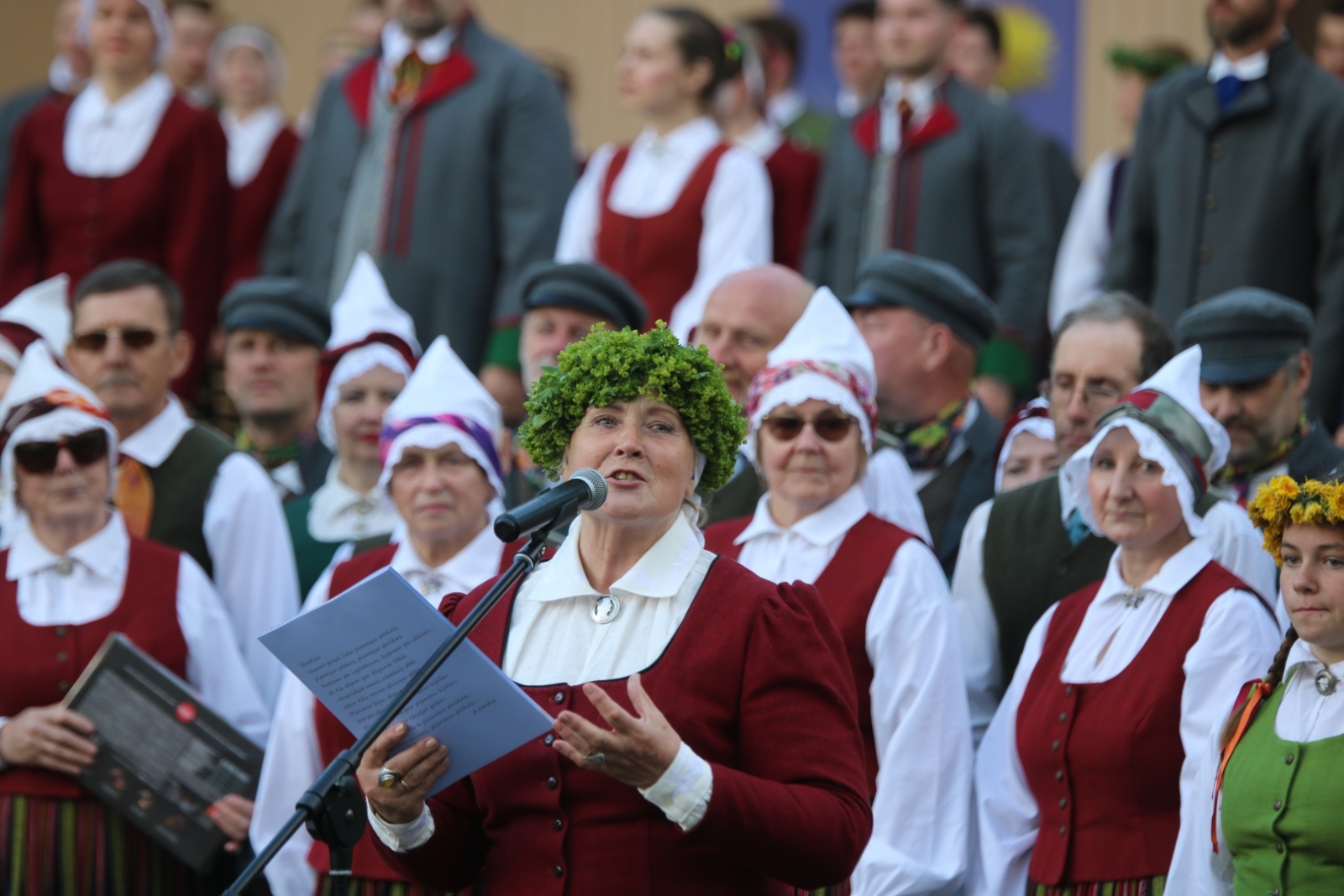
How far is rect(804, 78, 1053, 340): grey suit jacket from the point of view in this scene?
6508 mm

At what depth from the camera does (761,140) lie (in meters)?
7.89

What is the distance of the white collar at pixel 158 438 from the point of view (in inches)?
210

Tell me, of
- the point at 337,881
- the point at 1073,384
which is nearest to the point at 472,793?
the point at 337,881

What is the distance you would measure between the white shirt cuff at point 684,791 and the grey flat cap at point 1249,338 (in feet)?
7.62

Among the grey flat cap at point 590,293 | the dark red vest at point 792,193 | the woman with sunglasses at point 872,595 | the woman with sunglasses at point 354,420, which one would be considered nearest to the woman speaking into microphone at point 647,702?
the woman with sunglasses at point 872,595

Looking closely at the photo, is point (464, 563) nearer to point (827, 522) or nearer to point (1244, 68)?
point (827, 522)

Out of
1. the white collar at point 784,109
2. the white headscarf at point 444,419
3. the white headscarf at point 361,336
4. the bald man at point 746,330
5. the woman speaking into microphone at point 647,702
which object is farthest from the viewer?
the white collar at point 784,109

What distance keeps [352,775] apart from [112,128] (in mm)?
5096

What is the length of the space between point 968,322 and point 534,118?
229cm

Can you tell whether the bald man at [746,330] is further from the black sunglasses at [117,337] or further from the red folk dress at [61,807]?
the black sunglasses at [117,337]

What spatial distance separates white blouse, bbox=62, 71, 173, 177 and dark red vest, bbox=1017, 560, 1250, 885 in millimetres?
4708

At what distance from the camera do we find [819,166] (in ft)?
25.7

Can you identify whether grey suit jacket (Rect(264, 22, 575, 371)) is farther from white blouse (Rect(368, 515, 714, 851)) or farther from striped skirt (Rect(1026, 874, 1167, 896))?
white blouse (Rect(368, 515, 714, 851))

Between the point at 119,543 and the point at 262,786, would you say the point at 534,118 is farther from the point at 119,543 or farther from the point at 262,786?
the point at 262,786
